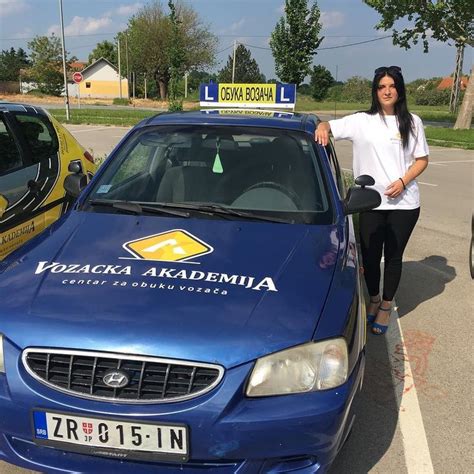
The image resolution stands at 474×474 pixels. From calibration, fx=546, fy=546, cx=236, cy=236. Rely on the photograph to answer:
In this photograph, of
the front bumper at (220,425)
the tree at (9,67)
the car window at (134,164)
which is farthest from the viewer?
the tree at (9,67)

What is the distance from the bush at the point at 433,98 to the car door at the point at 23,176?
6634 cm

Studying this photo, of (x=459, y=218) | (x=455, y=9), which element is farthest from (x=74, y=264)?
(x=455, y=9)

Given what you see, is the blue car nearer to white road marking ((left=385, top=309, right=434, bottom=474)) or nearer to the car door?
white road marking ((left=385, top=309, right=434, bottom=474))

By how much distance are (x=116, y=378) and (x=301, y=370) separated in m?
0.68

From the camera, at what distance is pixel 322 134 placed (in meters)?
3.62

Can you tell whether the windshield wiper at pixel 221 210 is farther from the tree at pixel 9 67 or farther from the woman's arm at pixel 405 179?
the tree at pixel 9 67

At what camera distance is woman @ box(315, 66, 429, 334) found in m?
3.78

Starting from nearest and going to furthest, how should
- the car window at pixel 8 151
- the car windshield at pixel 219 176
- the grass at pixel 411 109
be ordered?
the car windshield at pixel 219 176, the car window at pixel 8 151, the grass at pixel 411 109

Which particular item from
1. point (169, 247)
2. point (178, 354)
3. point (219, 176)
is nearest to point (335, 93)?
point (219, 176)

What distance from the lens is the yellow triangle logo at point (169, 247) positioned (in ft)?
8.37

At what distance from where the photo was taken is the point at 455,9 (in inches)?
880

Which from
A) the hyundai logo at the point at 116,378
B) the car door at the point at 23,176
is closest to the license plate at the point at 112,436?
the hyundai logo at the point at 116,378

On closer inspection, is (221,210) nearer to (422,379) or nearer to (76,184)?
(76,184)

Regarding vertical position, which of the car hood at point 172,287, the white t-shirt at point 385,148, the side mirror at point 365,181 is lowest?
the car hood at point 172,287
